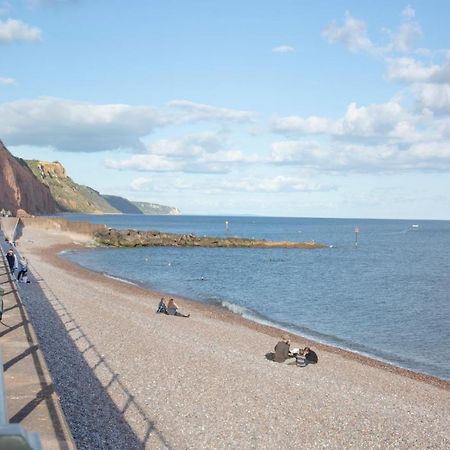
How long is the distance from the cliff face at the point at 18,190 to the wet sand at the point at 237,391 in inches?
4576

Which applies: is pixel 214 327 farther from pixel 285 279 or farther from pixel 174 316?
pixel 285 279

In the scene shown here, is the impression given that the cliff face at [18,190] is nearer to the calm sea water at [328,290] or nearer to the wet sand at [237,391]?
the calm sea water at [328,290]

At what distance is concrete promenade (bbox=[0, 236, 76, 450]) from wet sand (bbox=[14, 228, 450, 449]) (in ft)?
4.07

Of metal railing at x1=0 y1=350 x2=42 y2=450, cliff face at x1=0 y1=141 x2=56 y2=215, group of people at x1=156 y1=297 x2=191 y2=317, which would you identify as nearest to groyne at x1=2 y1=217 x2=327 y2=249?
cliff face at x1=0 y1=141 x2=56 y2=215

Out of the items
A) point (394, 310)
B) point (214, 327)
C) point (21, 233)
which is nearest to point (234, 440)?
point (214, 327)

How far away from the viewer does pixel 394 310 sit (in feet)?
131

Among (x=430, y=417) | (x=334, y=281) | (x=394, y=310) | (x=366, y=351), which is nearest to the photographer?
(x=430, y=417)

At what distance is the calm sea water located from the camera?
30016 millimetres

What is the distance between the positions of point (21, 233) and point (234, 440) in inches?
3376

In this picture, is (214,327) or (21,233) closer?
(214,327)

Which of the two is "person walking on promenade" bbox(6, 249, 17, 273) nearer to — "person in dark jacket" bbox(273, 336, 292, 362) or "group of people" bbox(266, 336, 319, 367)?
"group of people" bbox(266, 336, 319, 367)

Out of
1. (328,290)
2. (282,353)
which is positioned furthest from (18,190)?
(282,353)

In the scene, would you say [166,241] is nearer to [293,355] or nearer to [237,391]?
[293,355]

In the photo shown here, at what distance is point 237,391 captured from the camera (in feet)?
53.2
